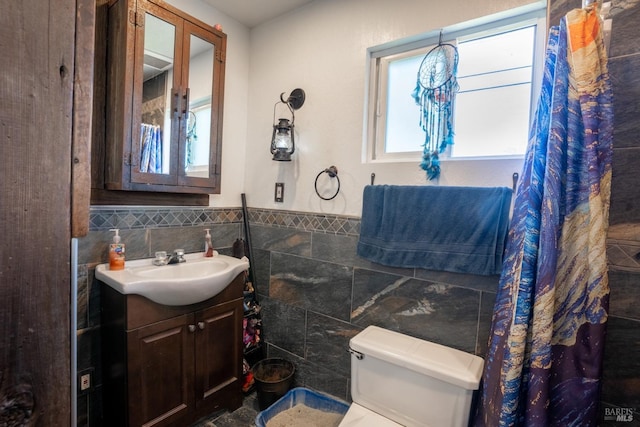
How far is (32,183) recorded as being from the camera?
0.33 meters

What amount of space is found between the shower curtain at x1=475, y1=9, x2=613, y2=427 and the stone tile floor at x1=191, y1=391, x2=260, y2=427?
1.35m

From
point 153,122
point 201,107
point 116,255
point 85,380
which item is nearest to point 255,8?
point 201,107

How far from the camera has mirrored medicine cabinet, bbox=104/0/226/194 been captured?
1549mm

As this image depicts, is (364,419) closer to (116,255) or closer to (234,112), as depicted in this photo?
(116,255)

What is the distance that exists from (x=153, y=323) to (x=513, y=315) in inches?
60.1

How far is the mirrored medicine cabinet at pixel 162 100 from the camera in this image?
5.08 ft

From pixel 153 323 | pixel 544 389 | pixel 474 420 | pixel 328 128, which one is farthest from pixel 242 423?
pixel 328 128

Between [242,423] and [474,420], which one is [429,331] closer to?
[474,420]

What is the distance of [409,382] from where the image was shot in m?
1.32

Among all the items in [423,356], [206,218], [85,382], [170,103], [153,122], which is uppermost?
[170,103]

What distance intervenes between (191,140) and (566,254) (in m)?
1.88

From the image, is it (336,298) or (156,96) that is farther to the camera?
(336,298)

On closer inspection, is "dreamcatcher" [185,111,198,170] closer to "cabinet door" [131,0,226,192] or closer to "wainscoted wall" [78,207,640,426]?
"cabinet door" [131,0,226,192]

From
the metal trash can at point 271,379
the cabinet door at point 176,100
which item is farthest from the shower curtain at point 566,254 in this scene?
the cabinet door at point 176,100
